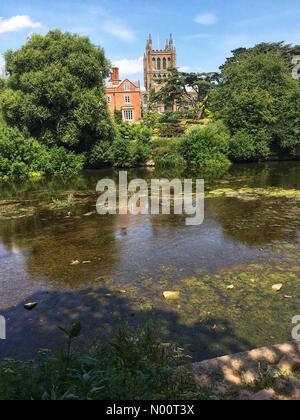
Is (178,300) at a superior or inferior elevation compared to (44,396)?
inferior

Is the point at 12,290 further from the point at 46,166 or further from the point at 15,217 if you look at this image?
the point at 46,166

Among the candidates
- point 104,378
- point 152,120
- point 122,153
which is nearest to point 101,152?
point 122,153

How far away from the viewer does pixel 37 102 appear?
→ 30.3 metres

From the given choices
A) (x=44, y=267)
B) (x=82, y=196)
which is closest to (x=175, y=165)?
(x=82, y=196)

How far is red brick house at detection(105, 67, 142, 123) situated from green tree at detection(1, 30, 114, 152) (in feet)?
79.5

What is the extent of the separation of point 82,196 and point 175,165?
52.1 feet

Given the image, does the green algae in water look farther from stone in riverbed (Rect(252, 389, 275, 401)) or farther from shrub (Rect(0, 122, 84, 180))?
shrub (Rect(0, 122, 84, 180))

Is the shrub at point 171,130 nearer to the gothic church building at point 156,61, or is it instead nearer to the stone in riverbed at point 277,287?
the stone in riverbed at point 277,287

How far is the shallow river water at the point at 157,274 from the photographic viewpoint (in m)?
6.76

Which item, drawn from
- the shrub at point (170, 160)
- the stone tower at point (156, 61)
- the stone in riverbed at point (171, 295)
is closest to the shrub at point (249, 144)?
the shrub at point (170, 160)

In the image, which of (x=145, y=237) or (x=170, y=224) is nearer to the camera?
(x=145, y=237)

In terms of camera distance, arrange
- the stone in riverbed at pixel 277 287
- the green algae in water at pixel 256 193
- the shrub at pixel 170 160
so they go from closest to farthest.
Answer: the stone in riverbed at pixel 277 287 → the green algae in water at pixel 256 193 → the shrub at pixel 170 160

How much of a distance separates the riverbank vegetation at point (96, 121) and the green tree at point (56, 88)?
2.9 inches

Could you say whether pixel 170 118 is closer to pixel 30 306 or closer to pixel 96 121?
pixel 96 121
